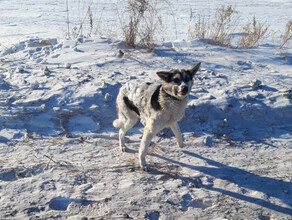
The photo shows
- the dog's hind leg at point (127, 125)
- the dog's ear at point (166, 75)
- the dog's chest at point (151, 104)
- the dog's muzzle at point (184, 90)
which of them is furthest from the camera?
the dog's hind leg at point (127, 125)

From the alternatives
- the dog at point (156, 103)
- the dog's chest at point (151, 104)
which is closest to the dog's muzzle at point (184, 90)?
the dog at point (156, 103)

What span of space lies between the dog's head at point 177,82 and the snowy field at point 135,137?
0.97m

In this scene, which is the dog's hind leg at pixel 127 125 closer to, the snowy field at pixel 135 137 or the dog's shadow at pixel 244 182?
the snowy field at pixel 135 137

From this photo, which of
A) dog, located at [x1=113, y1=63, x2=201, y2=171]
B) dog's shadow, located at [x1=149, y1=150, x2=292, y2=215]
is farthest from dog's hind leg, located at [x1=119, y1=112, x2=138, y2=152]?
dog's shadow, located at [x1=149, y1=150, x2=292, y2=215]

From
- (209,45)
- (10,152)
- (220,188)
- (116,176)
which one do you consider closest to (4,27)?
(209,45)

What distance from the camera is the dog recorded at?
13.2 ft

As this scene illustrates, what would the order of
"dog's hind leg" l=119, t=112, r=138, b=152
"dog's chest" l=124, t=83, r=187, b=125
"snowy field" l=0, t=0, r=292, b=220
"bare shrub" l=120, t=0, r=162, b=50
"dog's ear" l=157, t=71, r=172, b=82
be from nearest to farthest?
"snowy field" l=0, t=0, r=292, b=220 < "dog's ear" l=157, t=71, r=172, b=82 < "dog's chest" l=124, t=83, r=187, b=125 < "dog's hind leg" l=119, t=112, r=138, b=152 < "bare shrub" l=120, t=0, r=162, b=50

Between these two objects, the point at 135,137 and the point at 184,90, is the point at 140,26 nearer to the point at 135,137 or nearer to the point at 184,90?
the point at 135,137

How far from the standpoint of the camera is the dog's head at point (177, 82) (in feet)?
12.9

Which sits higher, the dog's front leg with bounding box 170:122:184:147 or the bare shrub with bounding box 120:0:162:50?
the bare shrub with bounding box 120:0:162:50

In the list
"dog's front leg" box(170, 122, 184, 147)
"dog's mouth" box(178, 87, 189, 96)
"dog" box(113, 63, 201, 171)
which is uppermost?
"dog's mouth" box(178, 87, 189, 96)

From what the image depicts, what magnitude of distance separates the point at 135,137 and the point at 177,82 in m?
1.42

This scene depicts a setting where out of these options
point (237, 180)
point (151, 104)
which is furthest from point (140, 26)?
point (237, 180)

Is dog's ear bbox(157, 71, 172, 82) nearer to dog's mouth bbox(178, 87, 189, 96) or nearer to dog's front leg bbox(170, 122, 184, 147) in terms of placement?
dog's mouth bbox(178, 87, 189, 96)
